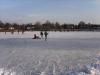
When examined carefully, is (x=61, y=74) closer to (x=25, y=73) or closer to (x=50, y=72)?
(x=50, y=72)

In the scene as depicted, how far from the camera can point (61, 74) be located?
32.4 feet

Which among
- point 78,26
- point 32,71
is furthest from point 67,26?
point 32,71

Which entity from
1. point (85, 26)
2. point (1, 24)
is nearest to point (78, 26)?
point (85, 26)

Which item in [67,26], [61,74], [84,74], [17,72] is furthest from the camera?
[67,26]

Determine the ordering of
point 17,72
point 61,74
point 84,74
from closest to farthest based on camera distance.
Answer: point 84,74 < point 61,74 < point 17,72

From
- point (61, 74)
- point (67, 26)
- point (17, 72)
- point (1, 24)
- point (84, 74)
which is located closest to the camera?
point (84, 74)

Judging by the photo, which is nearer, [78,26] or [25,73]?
[25,73]

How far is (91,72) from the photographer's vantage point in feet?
31.0

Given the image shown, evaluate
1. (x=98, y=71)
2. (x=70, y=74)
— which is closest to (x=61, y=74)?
(x=70, y=74)

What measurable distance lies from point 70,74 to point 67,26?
166242 mm

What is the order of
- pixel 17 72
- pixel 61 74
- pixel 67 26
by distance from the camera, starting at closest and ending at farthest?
pixel 61 74, pixel 17 72, pixel 67 26

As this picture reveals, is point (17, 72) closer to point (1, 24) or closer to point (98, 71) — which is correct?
point (98, 71)

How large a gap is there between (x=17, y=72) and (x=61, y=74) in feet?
5.88

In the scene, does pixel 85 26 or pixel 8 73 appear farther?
pixel 85 26
